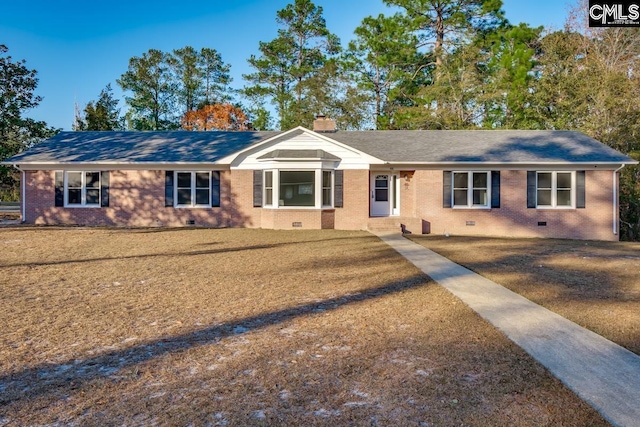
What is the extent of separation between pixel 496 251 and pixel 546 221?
21.8 feet

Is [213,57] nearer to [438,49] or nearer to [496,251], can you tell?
[438,49]

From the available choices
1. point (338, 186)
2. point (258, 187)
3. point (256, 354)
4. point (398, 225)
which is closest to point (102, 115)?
point (258, 187)

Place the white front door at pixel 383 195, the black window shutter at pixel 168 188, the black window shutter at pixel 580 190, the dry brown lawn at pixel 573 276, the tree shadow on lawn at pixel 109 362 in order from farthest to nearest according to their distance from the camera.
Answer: the white front door at pixel 383 195
the black window shutter at pixel 168 188
the black window shutter at pixel 580 190
the dry brown lawn at pixel 573 276
the tree shadow on lawn at pixel 109 362

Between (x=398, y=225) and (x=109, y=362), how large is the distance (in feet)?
46.0

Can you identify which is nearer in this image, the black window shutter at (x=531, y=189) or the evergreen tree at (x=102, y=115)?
the black window shutter at (x=531, y=189)

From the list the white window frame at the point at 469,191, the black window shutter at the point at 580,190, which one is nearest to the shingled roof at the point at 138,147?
the white window frame at the point at 469,191

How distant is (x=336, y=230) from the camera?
17188 millimetres

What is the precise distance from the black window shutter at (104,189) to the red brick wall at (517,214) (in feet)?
42.4

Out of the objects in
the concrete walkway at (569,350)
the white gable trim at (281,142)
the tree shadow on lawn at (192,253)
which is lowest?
the concrete walkway at (569,350)

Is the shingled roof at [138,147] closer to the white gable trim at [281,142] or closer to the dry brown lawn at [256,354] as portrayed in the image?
the white gable trim at [281,142]

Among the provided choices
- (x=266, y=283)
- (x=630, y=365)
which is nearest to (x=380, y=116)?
(x=266, y=283)

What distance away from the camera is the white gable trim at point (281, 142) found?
1744cm

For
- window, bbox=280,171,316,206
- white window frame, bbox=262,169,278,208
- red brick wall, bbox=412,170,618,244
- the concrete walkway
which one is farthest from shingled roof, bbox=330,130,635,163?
the concrete walkway

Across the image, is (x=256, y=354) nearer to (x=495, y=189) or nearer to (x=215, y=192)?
(x=215, y=192)
